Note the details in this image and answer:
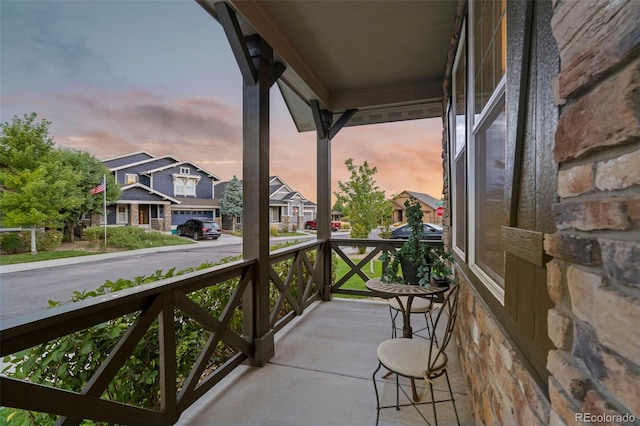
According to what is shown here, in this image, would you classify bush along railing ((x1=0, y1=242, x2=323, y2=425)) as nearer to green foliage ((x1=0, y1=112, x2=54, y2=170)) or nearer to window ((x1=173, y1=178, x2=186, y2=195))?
green foliage ((x1=0, y1=112, x2=54, y2=170))

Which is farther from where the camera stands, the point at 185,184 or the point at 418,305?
the point at 185,184

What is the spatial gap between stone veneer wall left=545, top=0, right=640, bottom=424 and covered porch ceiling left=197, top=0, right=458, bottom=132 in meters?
2.38

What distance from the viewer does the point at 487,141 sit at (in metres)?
1.96

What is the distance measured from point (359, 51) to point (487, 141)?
2080 mm

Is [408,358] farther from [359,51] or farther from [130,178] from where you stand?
[359,51]

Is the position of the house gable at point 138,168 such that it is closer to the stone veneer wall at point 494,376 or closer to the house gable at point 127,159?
the house gable at point 127,159

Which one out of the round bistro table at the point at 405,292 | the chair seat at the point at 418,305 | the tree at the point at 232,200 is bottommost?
the chair seat at the point at 418,305

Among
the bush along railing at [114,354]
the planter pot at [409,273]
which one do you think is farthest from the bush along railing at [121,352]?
the planter pot at [409,273]

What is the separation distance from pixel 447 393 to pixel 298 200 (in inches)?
156

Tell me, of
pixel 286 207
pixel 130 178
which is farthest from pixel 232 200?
pixel 286 207

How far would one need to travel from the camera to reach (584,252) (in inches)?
25.4

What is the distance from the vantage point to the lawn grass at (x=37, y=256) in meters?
1.47

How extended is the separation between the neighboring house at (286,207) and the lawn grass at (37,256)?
1635 mm

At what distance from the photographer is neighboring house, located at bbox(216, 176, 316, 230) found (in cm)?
356
